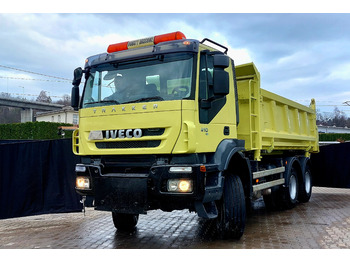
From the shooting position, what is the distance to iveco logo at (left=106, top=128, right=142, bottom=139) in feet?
17.0

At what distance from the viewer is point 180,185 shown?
4.87m

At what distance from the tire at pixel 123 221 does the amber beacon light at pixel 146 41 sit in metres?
2.97

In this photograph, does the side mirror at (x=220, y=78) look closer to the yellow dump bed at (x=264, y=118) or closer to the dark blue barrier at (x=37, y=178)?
the yellow dump bed at (x=264, y=118)

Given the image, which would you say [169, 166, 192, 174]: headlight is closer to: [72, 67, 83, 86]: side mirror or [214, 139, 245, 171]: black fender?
[214, 139, 245, 171]: black fender

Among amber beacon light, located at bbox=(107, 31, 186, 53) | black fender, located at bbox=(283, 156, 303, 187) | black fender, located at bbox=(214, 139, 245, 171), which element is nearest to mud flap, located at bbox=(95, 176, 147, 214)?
black fender, located at bbox=(214, 139, 245, 171)

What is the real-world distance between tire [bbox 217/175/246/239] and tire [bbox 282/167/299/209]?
130 inches

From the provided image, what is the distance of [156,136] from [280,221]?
3.88 metres

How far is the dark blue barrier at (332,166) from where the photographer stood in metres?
11.2

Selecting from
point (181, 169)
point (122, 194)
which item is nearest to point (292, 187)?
point (181, 169)

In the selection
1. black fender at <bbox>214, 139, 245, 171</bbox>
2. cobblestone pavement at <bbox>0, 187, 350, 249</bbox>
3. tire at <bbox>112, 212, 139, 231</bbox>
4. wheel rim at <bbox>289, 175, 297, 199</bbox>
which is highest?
black fender at <bbox>214, 139, 245, 171</bbox>

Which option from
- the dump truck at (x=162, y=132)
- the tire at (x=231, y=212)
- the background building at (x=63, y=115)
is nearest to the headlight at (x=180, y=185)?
the dump truck at (x=162, y=132)

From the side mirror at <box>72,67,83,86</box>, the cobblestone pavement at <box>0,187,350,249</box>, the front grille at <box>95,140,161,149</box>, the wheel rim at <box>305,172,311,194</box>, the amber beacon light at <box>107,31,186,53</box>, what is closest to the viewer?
the front grille at <box>95,140,161,149</box>

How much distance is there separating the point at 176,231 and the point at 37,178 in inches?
138

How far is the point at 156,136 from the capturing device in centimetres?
503
